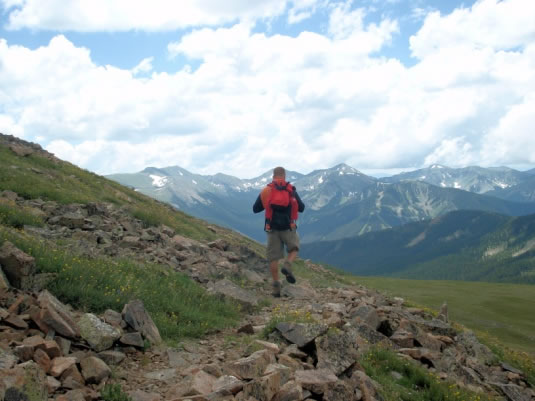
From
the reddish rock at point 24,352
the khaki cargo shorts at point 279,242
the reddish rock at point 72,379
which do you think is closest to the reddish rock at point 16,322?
the reddish rock at point 24,352

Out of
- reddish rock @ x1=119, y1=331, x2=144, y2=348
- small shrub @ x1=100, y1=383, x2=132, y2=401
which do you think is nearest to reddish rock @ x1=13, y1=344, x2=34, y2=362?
small shrub @ x1=100, y1=383, x2=132, y2=401

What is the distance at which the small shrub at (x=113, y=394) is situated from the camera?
19.5ft

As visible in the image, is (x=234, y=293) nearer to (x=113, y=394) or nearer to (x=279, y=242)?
(x=279, y=242)

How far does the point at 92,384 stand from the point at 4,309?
2166 millimetres

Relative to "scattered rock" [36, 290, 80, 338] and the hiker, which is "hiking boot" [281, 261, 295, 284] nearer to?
the hiker

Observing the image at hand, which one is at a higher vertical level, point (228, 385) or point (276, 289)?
point (276, 289)

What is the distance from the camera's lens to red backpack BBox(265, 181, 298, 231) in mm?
14164

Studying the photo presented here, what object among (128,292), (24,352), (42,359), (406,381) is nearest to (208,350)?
(128,292)

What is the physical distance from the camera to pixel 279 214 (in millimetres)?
14336

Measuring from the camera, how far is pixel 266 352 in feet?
25.7

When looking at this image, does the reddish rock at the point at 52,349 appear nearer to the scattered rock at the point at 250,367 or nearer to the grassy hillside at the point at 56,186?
the scattered rock at the point at 250,367

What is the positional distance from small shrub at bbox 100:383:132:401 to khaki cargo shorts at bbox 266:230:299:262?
892 cm

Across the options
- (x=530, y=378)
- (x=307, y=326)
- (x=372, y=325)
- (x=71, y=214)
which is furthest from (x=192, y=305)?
(x=530, y=378)

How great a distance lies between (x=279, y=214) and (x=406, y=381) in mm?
6704
